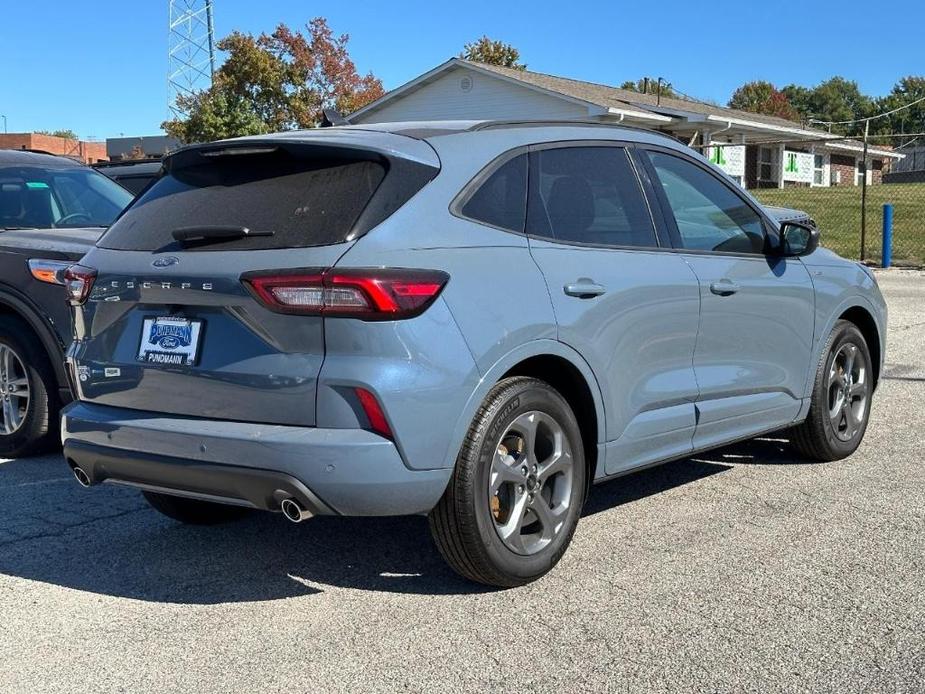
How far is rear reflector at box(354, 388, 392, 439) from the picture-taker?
3693mm

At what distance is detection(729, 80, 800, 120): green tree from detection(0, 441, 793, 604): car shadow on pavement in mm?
86841

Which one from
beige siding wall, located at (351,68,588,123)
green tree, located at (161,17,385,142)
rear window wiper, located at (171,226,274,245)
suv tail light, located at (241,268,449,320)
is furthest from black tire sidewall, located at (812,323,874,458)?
green tree, located at (161,17,385,142)

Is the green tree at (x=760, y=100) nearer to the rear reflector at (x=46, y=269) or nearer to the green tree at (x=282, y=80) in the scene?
the green tree at (x=282, y=80)

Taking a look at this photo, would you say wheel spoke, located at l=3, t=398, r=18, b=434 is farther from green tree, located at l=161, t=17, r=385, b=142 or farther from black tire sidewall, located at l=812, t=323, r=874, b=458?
green tree, located at l=161, t=17, r=385, b=142

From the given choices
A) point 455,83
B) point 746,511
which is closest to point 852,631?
point 746,511

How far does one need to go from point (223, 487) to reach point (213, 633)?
548 millimetres

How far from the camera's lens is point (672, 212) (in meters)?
5.23

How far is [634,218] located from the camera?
4.99m

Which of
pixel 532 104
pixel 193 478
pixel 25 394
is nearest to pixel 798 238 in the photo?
pixel 193 478

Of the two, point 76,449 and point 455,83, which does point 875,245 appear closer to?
point 455,83

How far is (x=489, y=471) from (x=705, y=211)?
220 cm

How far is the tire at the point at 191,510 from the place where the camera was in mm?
5148

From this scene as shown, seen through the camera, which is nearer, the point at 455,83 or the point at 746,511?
the point at 746,511

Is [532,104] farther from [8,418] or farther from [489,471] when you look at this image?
[489,471]
